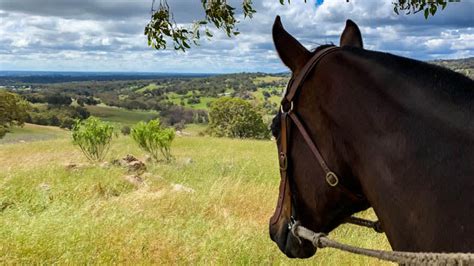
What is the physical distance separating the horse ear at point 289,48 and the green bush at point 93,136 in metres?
17.0

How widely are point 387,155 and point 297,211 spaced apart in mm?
539

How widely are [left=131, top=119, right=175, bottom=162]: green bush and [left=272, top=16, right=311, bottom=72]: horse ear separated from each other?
705 inches

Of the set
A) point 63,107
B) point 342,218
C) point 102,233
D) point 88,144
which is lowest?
point 63,107

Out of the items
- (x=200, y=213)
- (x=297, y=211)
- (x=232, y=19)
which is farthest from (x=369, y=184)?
(x=200, y=213)

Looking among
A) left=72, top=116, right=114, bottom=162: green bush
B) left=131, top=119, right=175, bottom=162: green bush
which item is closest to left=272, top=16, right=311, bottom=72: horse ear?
left=72, top=116, right=114, bottom=162: green bush

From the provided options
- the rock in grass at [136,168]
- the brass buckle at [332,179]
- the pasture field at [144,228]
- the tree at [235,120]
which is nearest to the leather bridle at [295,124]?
the brass buckle at [332,179]

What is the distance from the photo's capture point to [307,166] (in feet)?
6.10

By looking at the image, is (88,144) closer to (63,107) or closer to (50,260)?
(50,260)

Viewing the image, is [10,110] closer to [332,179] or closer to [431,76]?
[332,179]

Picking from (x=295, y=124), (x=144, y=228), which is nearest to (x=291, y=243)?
(x=295, y=124)

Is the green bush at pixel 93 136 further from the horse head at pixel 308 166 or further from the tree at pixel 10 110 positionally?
the tree at pixel 10 110

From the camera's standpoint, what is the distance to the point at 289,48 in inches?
74.3

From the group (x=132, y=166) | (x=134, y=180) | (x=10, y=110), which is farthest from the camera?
(x=10, y=110)

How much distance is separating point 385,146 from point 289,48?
0.55 m
